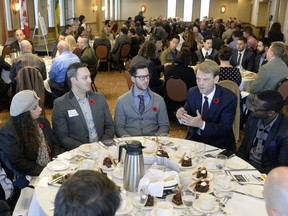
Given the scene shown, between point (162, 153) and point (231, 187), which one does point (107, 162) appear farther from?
point (231, 187)

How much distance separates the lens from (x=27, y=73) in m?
4.46

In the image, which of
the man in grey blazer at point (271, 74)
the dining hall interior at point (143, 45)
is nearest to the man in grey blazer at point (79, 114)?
the dining hall interior at point (143, 45)

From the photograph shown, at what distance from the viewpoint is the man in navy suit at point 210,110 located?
289 centimetres

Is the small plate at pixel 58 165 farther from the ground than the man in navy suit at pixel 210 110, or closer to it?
closer to it

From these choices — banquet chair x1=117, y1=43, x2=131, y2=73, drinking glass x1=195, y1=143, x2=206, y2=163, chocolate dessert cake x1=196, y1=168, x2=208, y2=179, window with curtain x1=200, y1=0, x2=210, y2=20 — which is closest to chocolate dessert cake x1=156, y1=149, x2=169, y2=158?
drinking glass x1=195, y1=143, x2=206, y2=163

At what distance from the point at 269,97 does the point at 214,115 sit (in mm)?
576

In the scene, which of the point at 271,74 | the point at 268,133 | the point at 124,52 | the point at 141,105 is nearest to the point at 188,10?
the point at 124,52

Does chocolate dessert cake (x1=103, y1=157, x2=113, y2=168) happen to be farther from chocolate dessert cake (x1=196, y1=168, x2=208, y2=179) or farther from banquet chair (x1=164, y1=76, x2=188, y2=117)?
banquet chair (x1=164, y1=76, x2=188, y2=117)

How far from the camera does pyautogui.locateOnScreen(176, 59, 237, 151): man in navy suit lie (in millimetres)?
2895

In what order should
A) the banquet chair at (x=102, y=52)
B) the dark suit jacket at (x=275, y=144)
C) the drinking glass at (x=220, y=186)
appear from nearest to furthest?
1. the drinking glass at (x=220, y=186)
2. the dark suit jacket at (x=275, y=144)
3. the banquet chair at (x=102, y=52)

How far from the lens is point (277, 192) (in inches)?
49.8

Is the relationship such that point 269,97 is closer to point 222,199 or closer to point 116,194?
point 222,199

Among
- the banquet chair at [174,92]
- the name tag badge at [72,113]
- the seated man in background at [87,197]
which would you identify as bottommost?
the banquet chair at [174,92]

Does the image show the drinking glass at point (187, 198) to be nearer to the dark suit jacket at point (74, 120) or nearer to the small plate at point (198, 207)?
the small plate at point (198, 207)
